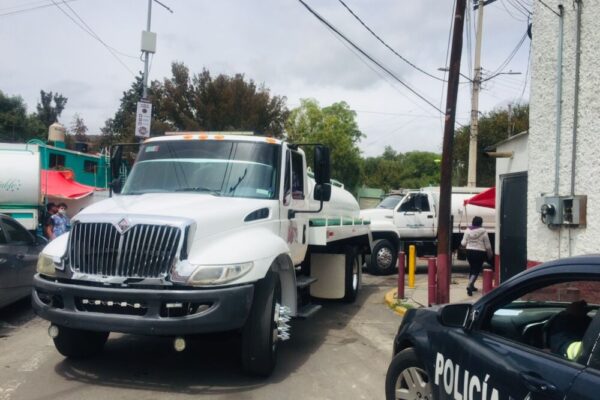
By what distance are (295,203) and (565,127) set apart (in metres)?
4.12

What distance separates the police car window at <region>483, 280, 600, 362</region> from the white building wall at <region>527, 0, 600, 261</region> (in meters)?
4.85

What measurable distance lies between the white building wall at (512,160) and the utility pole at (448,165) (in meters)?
1.32

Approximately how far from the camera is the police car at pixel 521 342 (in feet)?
8.71

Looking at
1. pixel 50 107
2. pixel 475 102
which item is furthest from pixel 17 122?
pixel 475 102

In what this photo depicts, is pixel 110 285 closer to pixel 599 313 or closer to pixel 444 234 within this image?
pixel 599 313

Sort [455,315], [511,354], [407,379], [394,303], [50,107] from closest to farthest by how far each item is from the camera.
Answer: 1. [511,354]
2. [455,315]
3. [407,379]
4. [394,303]
5. [50,107]

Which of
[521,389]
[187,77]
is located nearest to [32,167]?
[521,389]

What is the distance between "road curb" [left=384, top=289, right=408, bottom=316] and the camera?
9586 mm

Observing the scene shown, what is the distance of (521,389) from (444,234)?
23.4ft

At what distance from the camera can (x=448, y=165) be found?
9867 millimetres

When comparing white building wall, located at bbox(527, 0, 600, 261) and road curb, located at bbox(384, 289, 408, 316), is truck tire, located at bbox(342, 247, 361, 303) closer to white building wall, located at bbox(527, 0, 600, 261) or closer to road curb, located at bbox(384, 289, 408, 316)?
road curb, located at bbox(384, 289, 408, 316)

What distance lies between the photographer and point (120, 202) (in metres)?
5.99

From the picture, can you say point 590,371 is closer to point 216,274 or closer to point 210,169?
point 216,274

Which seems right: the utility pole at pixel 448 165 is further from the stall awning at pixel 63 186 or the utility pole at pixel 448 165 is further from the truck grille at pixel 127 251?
the stall awning at pixel 63 186
